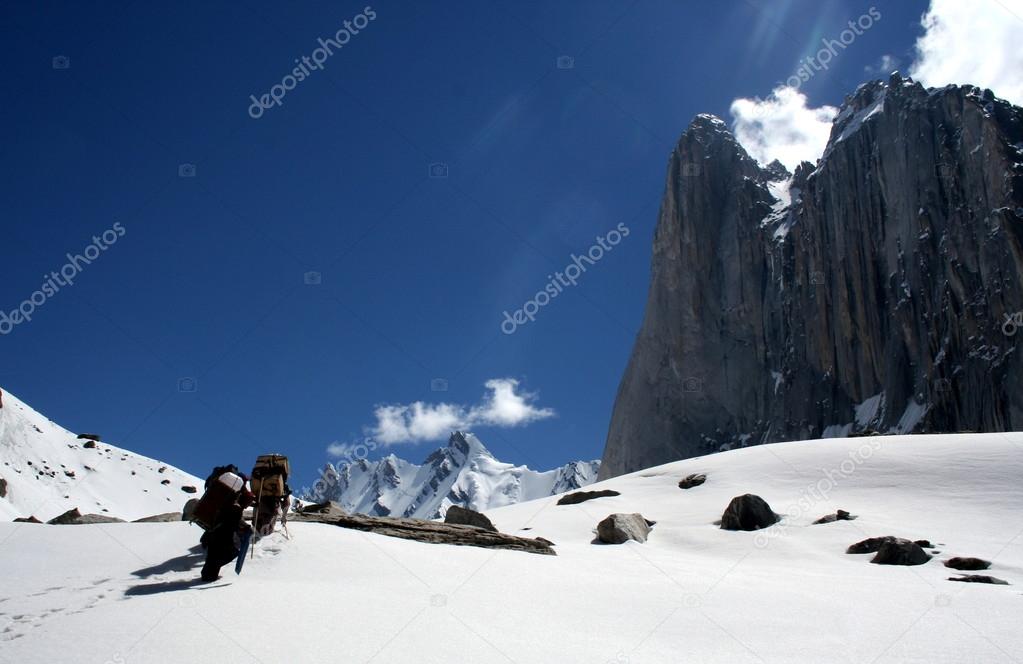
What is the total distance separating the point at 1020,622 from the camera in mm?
7852

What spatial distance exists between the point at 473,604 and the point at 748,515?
41.3 feet

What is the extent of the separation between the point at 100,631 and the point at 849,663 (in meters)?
6.49

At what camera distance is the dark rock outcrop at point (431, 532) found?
1189 centimetres

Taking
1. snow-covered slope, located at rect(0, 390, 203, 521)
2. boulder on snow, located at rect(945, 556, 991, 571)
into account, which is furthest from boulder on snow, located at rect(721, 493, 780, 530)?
snow-covered slope, located at rect(0, 390, 203, 521)

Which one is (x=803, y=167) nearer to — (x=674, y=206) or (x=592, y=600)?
(x=674, y=206)

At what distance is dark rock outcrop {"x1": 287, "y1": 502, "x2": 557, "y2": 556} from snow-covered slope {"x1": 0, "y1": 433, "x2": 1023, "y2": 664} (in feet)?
2.60

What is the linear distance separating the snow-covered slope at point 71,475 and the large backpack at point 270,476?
3511cm

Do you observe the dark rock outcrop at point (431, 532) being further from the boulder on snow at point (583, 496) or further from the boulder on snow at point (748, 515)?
the boulder on snow at point (583, 496)

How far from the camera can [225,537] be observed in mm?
7863

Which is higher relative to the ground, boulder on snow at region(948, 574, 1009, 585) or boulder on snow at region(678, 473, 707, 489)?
boulder on snow at region(678, 473, 707, 489)

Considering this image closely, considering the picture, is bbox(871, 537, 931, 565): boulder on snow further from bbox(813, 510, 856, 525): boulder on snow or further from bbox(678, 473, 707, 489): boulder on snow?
bbox(678, 473, 707, 489): boulder on snow

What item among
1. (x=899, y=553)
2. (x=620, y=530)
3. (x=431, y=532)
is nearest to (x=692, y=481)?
(x=620, y=530)

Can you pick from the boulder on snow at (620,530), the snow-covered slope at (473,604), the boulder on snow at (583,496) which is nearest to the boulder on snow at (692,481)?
the boulder on snow at (583,496)

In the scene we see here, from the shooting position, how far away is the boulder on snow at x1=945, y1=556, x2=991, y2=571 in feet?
44.4
